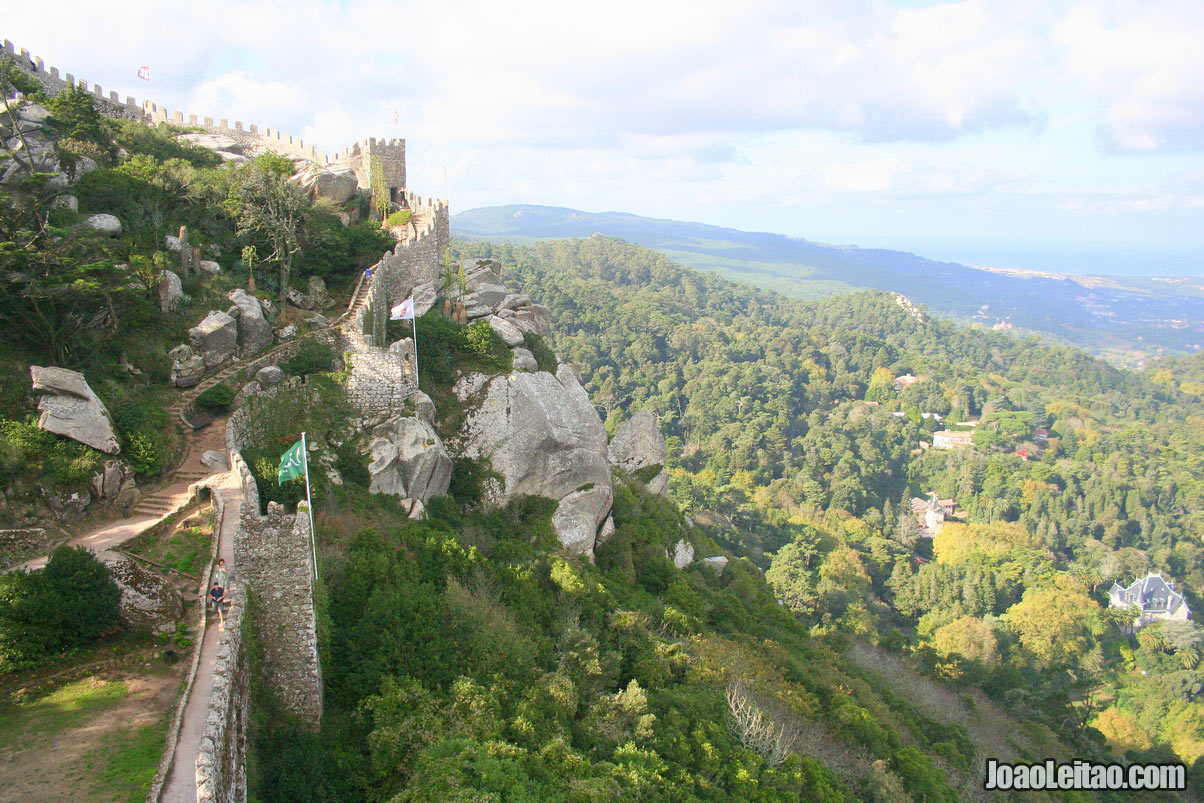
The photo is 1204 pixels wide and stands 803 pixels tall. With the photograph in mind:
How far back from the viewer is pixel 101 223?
74.5ft

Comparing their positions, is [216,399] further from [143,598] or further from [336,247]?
[336,247]

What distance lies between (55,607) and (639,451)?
26.1 m

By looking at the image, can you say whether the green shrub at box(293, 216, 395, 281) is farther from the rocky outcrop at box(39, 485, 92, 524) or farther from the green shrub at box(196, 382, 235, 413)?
the rocky outcrop at box(39, 485, 92, 524)

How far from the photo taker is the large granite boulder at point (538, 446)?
2497 centimetres

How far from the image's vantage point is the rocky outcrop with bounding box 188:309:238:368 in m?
21.4

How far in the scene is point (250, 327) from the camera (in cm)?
2277

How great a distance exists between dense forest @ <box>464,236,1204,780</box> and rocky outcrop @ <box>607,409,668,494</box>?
1650 centimetres

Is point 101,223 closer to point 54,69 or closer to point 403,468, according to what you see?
point 403,468

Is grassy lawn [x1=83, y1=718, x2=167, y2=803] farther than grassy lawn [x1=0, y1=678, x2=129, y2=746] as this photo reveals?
No

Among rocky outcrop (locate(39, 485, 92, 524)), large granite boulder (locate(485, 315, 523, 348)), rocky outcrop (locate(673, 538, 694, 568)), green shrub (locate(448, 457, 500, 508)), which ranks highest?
large granite boulder (locate(485, 315, 523, 348))

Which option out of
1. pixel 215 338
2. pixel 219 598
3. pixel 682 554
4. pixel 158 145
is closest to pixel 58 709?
pixel 219 598

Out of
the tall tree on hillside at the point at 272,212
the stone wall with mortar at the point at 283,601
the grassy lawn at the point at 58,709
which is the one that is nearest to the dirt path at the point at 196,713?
the stone wall with mortar at the point at 283,601

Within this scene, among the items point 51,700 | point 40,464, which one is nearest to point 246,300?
point 40,464

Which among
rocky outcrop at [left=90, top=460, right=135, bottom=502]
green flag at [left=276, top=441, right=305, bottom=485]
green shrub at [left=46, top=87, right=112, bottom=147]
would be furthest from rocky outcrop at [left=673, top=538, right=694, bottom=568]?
green shrub at [left=46, top=87, right=112, bottom=147]
